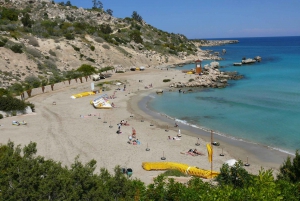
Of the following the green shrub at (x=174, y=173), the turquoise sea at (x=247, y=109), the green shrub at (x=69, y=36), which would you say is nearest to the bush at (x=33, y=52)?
the green shrub at (x=69, y=36)

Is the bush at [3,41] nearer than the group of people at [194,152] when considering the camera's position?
No

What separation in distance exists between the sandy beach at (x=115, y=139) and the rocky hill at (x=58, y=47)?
1621cm

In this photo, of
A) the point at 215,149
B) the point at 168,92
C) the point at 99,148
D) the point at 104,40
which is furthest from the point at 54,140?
the point at 104,40

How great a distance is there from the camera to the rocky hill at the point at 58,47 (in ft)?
170

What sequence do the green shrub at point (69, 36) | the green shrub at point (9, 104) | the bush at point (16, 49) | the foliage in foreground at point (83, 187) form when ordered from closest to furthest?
1. the foliage in foreground at point (83, 187)
2. the green shrub at point (9, 104)
3. the bush at point (16, 49)
4. the green shrub at point (69, 36)

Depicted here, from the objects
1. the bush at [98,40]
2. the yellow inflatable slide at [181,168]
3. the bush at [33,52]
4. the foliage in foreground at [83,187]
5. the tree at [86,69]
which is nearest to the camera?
the foliage in foreground at [83,187]

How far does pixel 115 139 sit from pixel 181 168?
8.14 metres

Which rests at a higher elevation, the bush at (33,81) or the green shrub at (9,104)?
the bush at (33,81)

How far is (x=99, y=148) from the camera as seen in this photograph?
2256 centimetres

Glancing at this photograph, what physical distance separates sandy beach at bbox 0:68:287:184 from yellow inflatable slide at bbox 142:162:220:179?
1.77 feet

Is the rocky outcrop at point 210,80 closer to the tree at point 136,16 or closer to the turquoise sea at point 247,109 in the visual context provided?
the turquoise sea at point 247,109

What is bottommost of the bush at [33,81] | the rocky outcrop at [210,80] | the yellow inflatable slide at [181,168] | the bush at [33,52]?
the yellow inflatable slide at [181,168]

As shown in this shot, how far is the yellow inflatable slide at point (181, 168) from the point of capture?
17.5m

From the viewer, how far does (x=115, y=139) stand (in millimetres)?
24766
